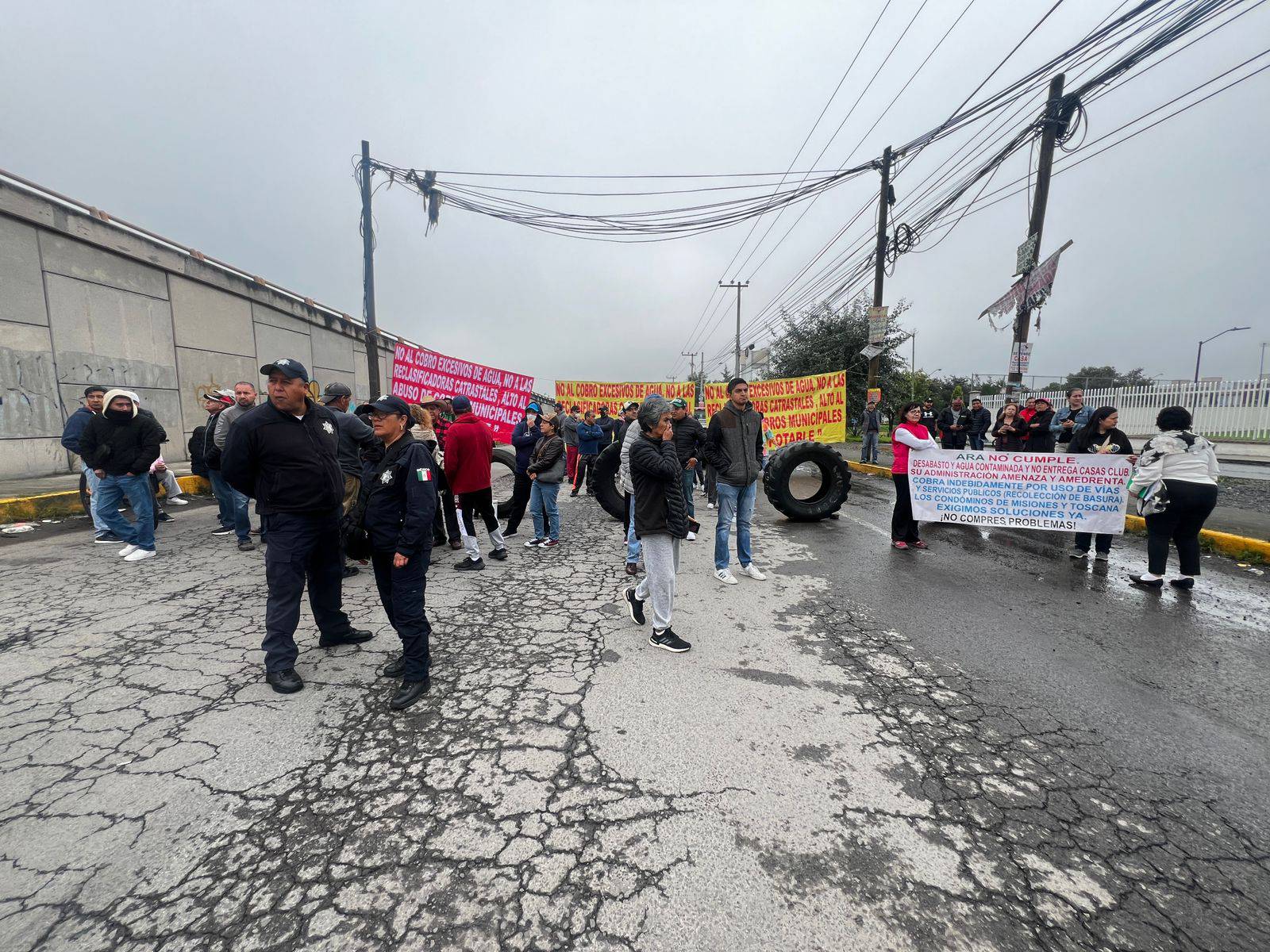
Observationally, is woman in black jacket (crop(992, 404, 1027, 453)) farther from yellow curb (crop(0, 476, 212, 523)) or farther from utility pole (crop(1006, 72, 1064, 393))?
yellow curb (crop(0, 476, 212, 523))

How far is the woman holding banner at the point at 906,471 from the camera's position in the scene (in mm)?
6312

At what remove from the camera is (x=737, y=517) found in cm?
505

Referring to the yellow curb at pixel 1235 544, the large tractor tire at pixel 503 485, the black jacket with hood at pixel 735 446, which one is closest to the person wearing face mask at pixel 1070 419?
the yellow curb at pixel 1235 544

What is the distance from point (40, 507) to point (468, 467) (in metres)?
7.15

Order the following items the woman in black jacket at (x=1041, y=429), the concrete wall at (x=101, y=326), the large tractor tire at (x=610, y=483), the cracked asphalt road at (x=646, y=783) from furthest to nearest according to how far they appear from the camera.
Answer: the concrete wall at (x=101, y=326)
the woman in black jacket at (x=1041, y=429)
the large tractor tire at (x=610, y=483)
the cracked asphalt road at (x=646, y=783)

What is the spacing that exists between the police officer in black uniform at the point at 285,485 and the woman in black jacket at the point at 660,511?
2027 mm

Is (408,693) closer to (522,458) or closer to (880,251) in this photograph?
(522,458)

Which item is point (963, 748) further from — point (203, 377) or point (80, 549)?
point (203, 377)

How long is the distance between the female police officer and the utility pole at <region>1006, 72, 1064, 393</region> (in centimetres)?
1072

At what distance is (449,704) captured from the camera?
9.48 feet

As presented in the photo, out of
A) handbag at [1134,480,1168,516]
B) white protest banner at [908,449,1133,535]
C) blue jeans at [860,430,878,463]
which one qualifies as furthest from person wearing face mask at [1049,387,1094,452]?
blue jeans at [860,430,878,463]

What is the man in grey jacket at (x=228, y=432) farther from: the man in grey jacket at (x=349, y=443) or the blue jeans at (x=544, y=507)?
the blue jeans at (x=544, y=507)

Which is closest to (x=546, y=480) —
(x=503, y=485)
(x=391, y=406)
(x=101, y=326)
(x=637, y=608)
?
(x=637, y=608)

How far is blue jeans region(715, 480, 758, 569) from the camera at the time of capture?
16.4 ft
